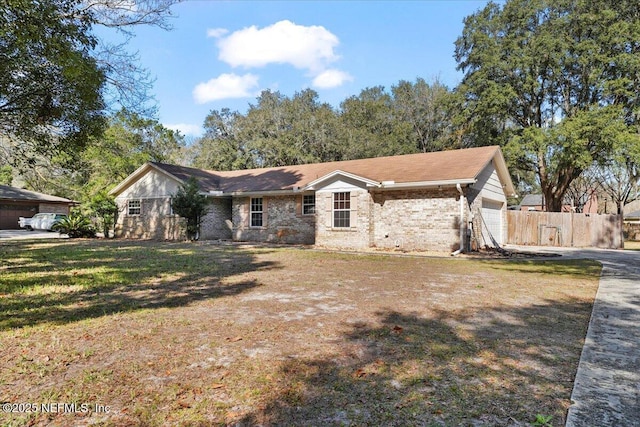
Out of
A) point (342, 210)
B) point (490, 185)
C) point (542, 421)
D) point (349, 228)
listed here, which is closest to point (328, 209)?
point (342, 210)

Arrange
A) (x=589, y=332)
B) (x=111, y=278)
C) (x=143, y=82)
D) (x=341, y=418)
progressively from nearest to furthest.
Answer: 1. (x=341, y=418)
2. (x=589, y=332)
3. (x=111, y=278)
4. (x=143, y=82)

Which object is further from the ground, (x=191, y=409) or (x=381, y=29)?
(x=381, y=29)

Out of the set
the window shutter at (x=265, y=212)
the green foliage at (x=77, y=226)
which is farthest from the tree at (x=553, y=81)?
the green foliage at (x=77, y=226)

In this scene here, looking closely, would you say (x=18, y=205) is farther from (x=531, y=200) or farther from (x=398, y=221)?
(x=531, y=200)

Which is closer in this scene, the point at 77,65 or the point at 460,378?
the point at 460,378

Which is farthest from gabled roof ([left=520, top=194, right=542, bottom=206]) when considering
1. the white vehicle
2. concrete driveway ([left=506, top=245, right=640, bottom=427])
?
the white vehicle

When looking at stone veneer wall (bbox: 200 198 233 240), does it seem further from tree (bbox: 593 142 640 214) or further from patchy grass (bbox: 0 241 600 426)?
tree (bbox: 593 142 640 214)

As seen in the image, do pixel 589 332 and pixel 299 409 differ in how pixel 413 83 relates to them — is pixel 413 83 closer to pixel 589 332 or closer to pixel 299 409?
pixel 589 332

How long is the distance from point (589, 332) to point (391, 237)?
438 inches

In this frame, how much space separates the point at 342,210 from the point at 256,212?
17.6 feet

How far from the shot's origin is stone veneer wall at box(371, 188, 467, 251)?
47.5 ft

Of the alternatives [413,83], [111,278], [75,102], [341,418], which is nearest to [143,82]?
[75,102]

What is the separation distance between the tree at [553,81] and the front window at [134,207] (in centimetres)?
2260

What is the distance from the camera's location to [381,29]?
1522 cm
